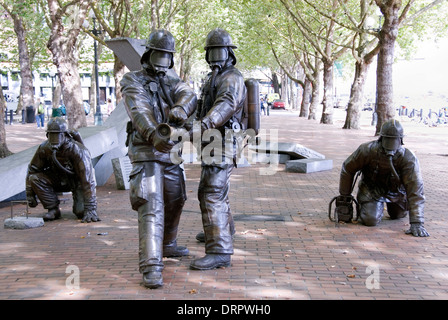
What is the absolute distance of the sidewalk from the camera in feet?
15.9

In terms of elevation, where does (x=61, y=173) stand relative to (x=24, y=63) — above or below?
below

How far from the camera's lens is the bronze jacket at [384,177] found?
22.8 feet

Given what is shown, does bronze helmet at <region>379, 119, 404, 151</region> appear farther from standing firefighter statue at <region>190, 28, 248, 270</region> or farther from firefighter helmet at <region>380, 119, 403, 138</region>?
standing firefighter statue at <region>190, 28, 248, 270</region>

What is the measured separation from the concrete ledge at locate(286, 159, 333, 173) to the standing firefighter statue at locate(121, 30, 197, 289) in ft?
25.5

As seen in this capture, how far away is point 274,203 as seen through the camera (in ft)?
30.8

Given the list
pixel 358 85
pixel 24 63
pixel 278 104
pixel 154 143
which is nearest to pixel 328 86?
pixel 358 85

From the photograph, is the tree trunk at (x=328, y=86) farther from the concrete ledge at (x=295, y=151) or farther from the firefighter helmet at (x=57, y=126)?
the firefighter helmet at (x=57, y=126)

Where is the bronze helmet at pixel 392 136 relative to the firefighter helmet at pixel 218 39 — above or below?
below

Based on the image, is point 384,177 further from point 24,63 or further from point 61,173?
point 24,63

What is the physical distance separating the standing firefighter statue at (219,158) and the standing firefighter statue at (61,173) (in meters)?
3.02

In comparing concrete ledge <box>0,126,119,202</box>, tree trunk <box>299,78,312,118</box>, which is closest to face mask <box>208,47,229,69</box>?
concrete ledge <box>0,126,119,202</box>

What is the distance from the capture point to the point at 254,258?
5.95 metres

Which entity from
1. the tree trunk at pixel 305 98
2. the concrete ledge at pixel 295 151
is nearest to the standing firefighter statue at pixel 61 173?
the concrete ledge at pixel 295 151

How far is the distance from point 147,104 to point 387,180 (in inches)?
150
